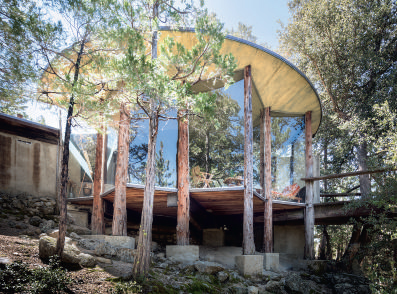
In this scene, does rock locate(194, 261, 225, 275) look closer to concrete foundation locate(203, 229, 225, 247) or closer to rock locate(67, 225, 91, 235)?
rock locate(67, 225, 91, 235)

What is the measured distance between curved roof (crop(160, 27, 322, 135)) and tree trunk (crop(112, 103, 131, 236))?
2725mm

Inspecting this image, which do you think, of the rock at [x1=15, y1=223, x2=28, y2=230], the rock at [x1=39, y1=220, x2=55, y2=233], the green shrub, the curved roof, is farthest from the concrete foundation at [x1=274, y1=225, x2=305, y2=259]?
the green shrub

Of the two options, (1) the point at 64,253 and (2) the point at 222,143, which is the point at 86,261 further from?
(2) the point at 222,143

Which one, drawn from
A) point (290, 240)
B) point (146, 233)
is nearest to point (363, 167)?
point (290, 240)

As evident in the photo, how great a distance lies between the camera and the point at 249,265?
827 centimetres

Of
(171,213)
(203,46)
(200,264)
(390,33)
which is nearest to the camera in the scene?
(203,46)

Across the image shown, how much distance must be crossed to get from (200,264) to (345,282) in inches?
196

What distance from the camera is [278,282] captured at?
26.0 feet

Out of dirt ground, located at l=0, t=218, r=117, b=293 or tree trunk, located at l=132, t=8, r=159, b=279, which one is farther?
tree trunk, located at l=132, t=8, r=159, b=279

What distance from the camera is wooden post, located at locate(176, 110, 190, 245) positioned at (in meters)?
8.67

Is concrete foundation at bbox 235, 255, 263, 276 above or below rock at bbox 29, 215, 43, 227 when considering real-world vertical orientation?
below

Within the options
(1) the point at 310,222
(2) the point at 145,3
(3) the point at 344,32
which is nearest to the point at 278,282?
(1) the point at 310,222

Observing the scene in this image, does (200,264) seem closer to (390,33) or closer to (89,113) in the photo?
(89,113)

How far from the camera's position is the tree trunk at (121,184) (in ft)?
27.3
